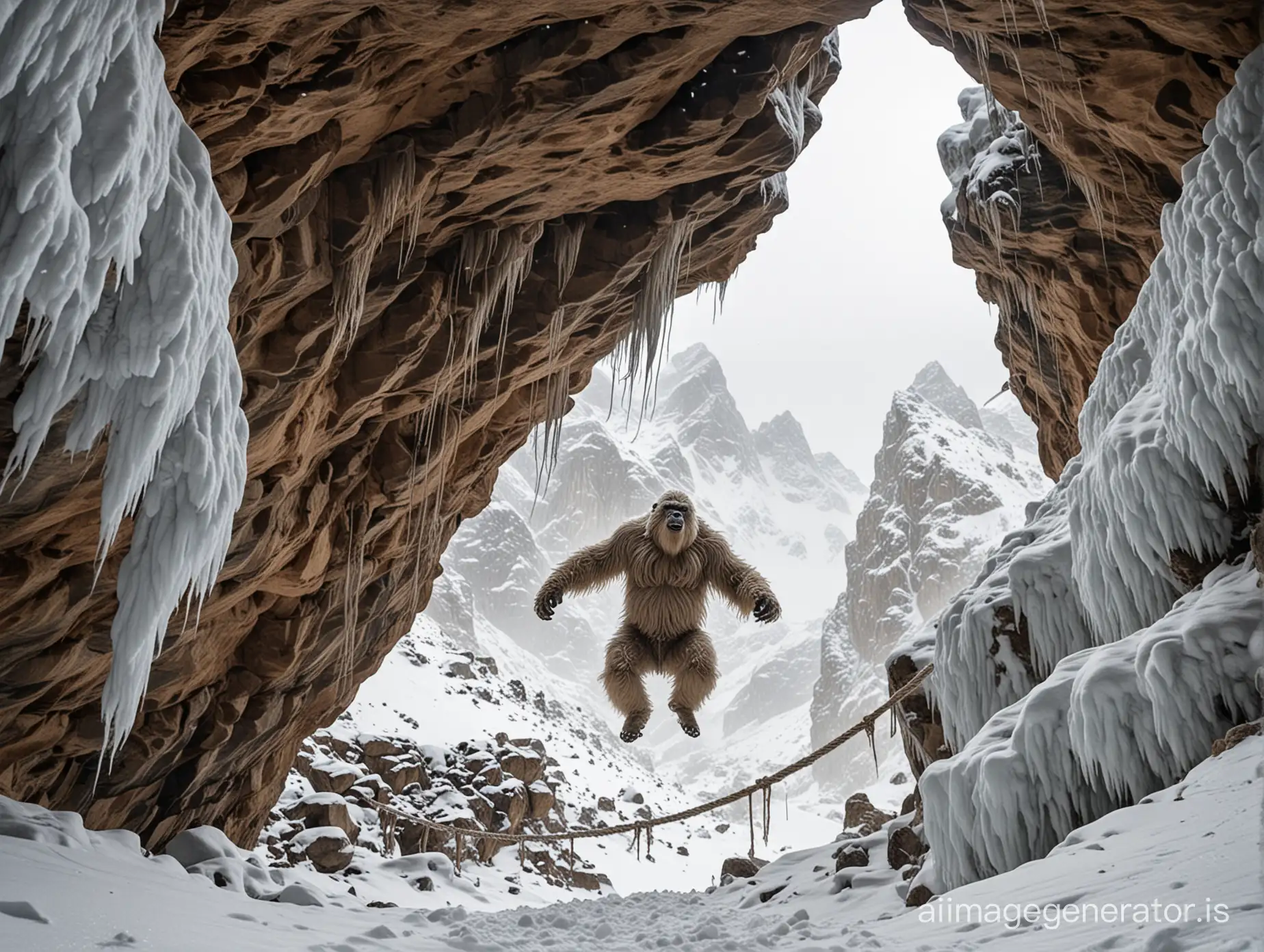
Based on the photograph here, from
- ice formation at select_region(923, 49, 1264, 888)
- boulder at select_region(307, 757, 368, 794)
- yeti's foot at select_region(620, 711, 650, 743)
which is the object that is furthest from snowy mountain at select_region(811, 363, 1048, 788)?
ice formation at select_region(923, 49, 1264, 888)

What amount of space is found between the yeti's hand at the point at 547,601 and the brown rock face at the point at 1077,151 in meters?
4.21

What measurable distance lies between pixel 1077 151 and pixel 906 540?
168 feet

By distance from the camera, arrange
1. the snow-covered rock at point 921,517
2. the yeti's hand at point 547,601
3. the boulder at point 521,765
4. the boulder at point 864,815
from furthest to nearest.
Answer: the snow-covered rock at point 921,517, the boulder at point 521,765, the boulder at point 864,815, the yeti's hand at point 547,601

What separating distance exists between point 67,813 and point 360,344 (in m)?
2.84

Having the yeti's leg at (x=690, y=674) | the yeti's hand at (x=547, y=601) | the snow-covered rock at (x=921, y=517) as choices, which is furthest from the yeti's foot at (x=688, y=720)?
the snow-covered rock at (x=921, y=517)

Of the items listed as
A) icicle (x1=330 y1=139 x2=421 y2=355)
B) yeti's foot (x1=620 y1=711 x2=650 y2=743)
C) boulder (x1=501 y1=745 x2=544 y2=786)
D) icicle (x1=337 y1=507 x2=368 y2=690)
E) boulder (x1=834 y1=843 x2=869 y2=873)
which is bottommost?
boulder (x1=834 y1=843 x2=869 y2=873)

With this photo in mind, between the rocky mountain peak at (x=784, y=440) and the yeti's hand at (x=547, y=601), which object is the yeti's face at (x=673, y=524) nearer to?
the yeti's hand at (x=547, y=601)

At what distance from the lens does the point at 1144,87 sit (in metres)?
4.29

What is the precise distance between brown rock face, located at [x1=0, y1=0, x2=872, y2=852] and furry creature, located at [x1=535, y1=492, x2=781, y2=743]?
1.42 metres

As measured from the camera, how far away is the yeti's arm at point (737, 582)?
7566 mm

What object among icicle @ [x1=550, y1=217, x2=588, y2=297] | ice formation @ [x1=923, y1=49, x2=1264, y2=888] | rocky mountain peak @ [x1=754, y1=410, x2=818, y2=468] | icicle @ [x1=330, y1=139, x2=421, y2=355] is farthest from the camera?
rocky mountain peak @ [x1=754, y1=410, x2=818, y2=468]

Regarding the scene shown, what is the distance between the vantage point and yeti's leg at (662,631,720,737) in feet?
26.3

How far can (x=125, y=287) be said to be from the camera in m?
2.85

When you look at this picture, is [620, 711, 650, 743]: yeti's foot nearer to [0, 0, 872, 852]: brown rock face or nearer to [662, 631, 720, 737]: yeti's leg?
[662, 631, 720, 737]: yeti's leg
